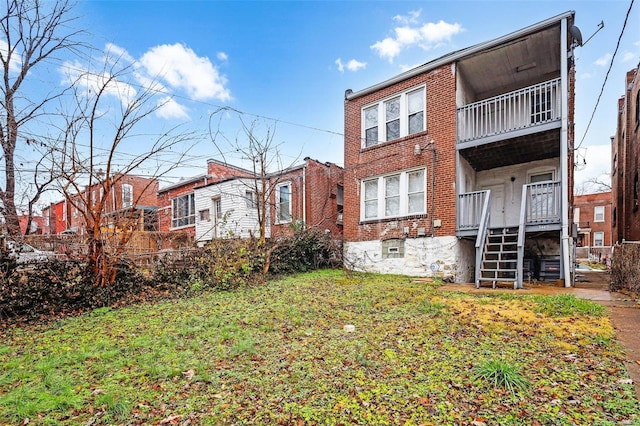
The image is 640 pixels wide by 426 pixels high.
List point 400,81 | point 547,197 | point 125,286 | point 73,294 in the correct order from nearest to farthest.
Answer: point 73,294
point 125,286
point 547,197
point 400,81

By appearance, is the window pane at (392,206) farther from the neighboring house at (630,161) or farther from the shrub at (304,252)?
the neighboring house at (630,161)

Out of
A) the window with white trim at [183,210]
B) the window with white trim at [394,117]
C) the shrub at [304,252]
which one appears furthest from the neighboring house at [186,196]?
the window with white trim at [394,117]

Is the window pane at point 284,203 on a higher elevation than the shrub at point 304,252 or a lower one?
higher

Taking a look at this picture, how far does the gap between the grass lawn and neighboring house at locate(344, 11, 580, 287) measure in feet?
13.2

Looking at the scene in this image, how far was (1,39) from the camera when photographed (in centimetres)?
917

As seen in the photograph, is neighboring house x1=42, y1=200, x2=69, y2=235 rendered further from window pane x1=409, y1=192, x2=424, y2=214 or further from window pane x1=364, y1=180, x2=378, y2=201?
window pane x1=409, y1=192, x2=424, y2=214

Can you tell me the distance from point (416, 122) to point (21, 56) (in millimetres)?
12121

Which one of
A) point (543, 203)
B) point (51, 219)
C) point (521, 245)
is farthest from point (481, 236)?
point (51, 219)

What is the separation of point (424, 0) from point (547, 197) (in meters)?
6.89

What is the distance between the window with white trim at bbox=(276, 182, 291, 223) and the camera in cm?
1568

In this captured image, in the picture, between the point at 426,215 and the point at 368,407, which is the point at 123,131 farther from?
the point at 426,215

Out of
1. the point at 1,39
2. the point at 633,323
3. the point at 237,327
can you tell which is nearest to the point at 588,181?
the point at 633,323

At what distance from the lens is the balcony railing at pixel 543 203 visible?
335 inches

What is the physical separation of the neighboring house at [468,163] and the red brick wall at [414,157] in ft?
0.10
